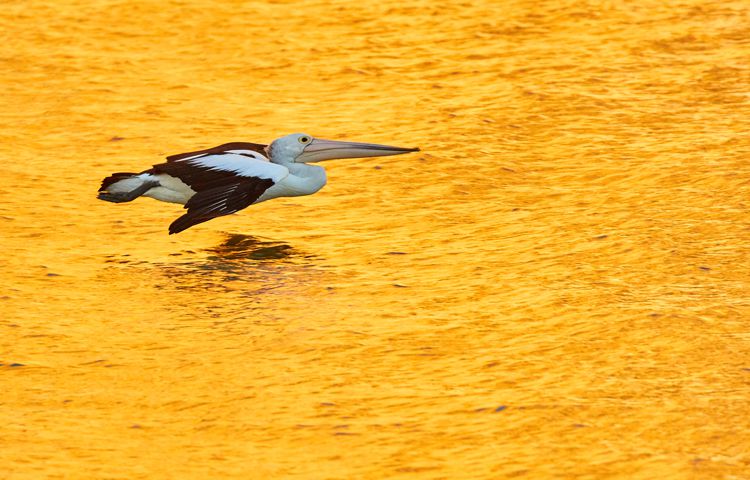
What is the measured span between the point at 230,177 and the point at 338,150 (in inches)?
45.4

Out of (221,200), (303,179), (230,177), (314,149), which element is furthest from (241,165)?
(314,149)

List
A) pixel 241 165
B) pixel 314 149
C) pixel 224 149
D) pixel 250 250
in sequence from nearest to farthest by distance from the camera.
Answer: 1. pixel 241 165
2. pixel 250 250
3. pixel 224 149
4. pixel 314 149

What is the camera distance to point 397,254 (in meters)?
8.60

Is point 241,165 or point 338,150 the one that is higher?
point 241,165

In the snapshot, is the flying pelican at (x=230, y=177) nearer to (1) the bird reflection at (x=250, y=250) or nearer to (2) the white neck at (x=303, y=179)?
(2) the white neck at (x=303, y=179)

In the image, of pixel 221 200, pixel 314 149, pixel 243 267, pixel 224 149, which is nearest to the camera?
pixel 221 200

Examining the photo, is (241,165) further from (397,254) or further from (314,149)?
(397,254)

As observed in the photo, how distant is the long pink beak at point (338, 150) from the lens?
9.32 m

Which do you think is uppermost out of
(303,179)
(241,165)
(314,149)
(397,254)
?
(241,165)

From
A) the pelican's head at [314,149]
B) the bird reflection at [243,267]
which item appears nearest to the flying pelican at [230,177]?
the pelican's head at [314,149]

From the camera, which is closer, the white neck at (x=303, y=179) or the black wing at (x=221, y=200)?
the black wing at (x=221, y=200)

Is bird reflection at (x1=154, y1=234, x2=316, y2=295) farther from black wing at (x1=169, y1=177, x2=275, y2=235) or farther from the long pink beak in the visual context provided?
the long pink beak

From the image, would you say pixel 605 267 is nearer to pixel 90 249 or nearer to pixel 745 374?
pixel 745 374

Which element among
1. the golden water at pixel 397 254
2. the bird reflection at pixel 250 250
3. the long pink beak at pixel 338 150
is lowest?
the bird reflection at pixel 250 250
